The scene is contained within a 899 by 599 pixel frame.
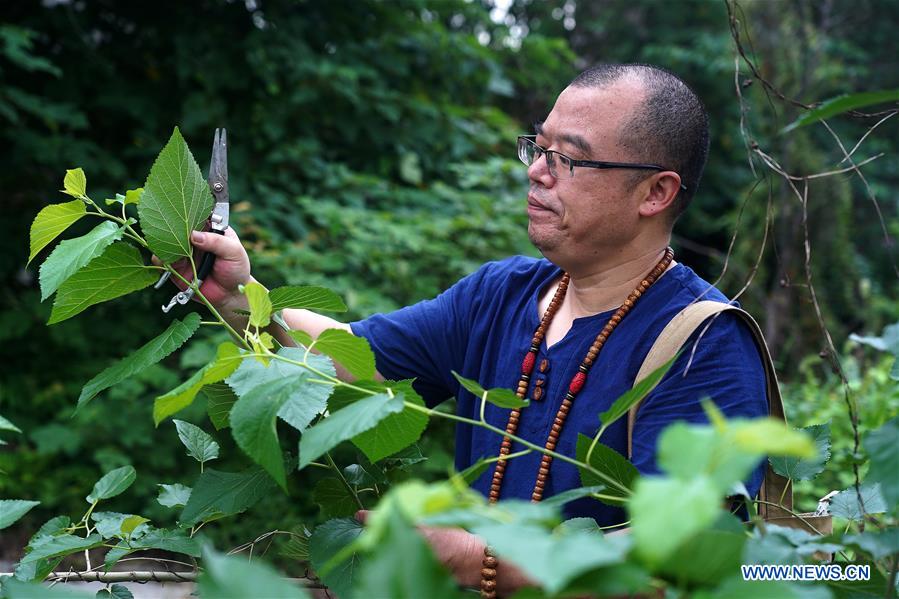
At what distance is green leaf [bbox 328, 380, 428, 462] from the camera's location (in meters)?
1.13

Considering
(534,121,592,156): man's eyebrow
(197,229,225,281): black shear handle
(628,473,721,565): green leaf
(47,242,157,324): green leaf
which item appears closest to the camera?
(628,473,721,565): green leaf

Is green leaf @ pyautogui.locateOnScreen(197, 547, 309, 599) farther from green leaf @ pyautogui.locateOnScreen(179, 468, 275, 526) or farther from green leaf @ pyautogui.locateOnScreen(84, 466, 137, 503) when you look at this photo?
green leaf @ pyautogui.locateOnScreen(84, 466, 137, 503)

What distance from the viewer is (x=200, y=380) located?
3.50ft

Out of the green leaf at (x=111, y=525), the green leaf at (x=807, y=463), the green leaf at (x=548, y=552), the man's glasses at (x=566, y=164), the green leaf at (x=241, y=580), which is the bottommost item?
the green leaf at (x=111, y=525)

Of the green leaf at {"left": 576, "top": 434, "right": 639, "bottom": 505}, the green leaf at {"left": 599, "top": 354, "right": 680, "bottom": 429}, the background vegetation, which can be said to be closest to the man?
the green leaf at {"left": 576, "top": 434, "right": 639, "bottom": 505}

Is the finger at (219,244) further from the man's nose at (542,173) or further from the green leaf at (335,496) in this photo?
the man's nose at (542,173)

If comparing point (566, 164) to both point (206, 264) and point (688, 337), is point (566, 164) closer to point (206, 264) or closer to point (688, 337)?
point (688, 337)

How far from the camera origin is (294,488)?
4211 mm

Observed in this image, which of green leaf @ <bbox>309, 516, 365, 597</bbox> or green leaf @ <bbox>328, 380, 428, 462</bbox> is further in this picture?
green leaf @ <bbox>309, 516, 365, 597</bbox>

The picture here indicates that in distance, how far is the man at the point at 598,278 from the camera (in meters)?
1.67

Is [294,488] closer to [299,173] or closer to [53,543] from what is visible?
[299,173]

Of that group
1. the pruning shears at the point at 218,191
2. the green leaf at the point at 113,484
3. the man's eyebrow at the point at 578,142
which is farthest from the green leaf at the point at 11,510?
the man's eyebrow at the point at 578,142

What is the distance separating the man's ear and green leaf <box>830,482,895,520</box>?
71 centimetres

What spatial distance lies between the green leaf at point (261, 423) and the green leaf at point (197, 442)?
52 centimetres
